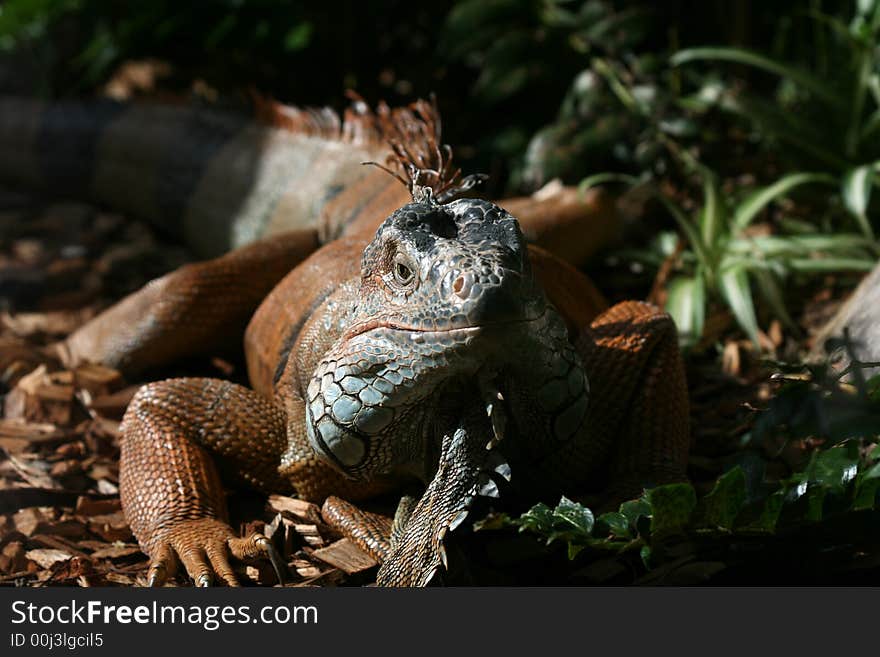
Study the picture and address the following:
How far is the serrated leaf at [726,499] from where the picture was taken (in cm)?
271

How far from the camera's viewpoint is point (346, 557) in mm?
3355

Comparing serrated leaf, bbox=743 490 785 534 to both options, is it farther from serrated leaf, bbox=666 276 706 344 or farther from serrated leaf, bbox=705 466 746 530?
serrated leaf, bbox=666 276 706 344

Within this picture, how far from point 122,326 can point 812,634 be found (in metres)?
3.66

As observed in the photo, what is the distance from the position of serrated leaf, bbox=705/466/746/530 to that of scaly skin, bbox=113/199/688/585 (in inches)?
16.5

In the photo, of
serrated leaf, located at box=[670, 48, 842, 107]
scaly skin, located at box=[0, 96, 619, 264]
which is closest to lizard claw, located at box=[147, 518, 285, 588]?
scaly skin, located at box=[0, 96, 619, 264]

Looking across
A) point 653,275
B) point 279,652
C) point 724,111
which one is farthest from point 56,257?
point 279,652

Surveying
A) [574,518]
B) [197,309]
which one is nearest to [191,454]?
[197,309]

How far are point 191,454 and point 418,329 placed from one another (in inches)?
56.1

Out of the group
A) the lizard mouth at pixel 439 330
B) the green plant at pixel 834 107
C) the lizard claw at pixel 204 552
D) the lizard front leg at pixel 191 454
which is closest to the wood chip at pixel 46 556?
the lizard front leg at pixel 191 454

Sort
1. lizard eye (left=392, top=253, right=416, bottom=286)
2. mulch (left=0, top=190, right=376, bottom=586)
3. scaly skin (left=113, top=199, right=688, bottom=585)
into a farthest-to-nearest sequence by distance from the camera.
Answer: mulch (left=0, top=190, right=376, bottom=586) < lizard eye (left=392, top=253, right=416, bottom=286) < scaly skin (left=113, top=199, right=688, bottom=585)

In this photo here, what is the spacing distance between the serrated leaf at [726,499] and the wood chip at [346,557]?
107cm

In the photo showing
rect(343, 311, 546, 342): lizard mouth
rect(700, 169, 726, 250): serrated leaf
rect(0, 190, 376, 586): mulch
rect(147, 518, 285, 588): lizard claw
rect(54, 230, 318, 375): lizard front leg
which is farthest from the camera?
rect(700, 169, 726, 250): serrated leaf

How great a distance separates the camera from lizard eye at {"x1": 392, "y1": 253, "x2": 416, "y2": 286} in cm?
280

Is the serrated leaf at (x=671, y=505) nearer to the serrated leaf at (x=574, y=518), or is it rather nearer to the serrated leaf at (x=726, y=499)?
the serrated leaf at (x=726, y=499)
